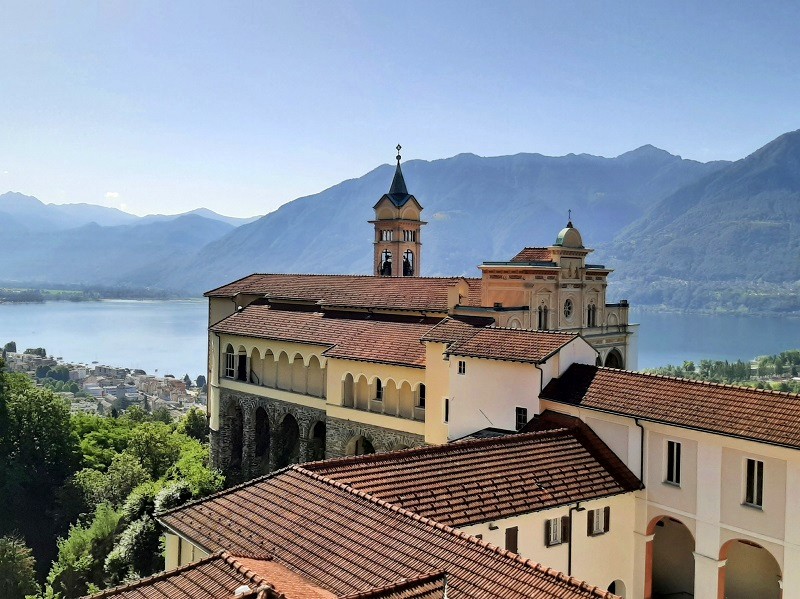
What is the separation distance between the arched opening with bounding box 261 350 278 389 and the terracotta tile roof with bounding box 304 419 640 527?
1908 cm

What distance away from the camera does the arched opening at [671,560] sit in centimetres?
1909

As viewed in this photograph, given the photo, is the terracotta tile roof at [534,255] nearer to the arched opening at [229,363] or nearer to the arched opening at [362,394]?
the arched opening at [362,394]

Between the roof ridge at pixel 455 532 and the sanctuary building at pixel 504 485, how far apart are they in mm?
31

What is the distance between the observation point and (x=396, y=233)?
43.5 metres

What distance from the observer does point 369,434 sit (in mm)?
29203

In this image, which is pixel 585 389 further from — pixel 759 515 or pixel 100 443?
pixel 100 443

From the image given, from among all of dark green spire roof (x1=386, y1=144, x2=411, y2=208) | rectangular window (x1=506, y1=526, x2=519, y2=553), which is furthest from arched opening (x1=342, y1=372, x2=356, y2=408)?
dark green spire roof (x1=386, y1=144, x2=411, y2=208)

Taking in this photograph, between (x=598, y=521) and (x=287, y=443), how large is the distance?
19.7m

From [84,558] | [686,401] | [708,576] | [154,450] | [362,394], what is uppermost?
[686,401]

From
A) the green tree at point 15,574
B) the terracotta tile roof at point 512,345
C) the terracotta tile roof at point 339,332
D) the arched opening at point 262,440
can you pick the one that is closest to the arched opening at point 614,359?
the terracotta tile roof at point 339,332

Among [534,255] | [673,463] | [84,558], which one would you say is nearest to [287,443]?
[84,558]

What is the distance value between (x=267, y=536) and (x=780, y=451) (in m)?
10.8

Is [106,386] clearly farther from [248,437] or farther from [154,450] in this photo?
[248,437]

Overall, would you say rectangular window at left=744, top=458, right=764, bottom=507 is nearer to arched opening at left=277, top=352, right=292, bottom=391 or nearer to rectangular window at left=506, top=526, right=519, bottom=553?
rectangular window at left=506, top=526, right=519, bottom=553
